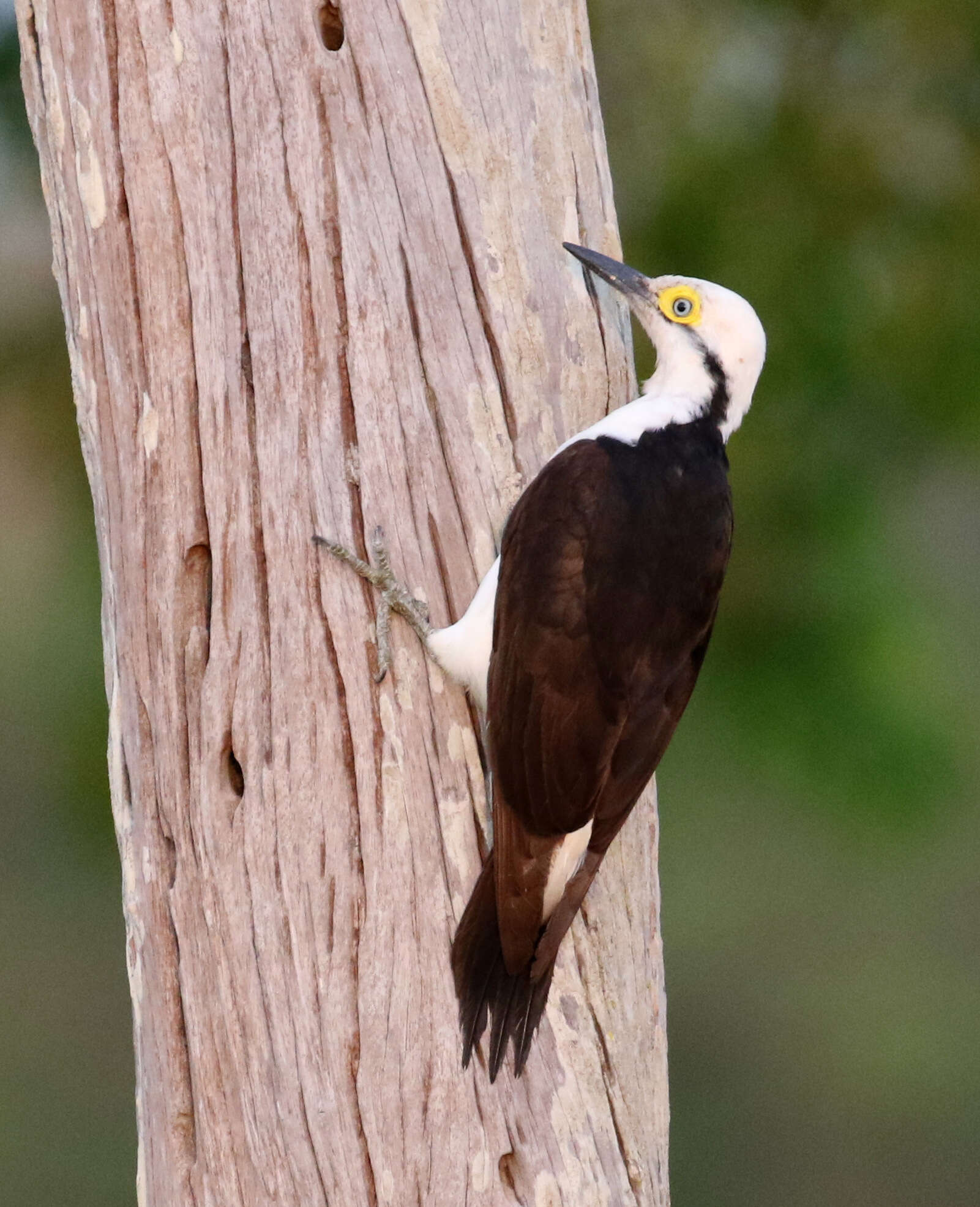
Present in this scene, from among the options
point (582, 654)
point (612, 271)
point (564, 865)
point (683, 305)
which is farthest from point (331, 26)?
point (564, 865)

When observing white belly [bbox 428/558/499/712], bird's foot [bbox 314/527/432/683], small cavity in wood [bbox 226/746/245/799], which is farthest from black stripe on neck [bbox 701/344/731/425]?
small cavity in wood [bbox 226/746/245/799]

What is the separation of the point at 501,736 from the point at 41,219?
2566mm

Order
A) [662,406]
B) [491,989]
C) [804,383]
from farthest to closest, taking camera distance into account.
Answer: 1. [804,383]
2. [662,406]
3. [491,989]

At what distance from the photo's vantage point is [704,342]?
2.80 metres

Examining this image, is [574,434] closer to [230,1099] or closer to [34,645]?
[230,1099]

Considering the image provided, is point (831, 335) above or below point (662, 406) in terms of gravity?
above

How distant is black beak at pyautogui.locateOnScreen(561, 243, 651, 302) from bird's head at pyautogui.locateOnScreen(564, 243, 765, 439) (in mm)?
99

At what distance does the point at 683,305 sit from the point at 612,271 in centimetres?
29

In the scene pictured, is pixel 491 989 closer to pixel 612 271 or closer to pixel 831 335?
pixel 612 271

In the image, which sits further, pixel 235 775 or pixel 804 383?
pixel 804 383

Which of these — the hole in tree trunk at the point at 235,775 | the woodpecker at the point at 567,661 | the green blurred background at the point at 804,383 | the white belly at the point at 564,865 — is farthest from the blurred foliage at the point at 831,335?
the hole in tree trunk at the point at 235,775

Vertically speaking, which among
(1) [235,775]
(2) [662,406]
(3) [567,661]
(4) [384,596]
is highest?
(2) [662,406]

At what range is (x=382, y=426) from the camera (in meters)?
2.34

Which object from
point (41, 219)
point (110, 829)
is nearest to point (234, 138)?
point (41, 219)
